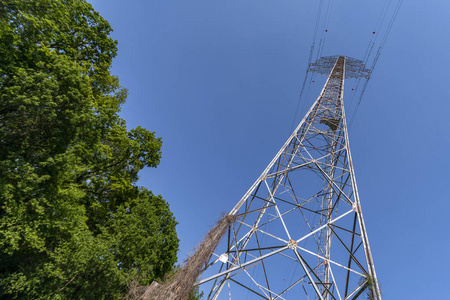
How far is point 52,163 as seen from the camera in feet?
20.6

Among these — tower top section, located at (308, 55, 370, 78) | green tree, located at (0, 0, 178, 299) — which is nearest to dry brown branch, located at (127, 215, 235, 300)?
green tree, located at (0, 0, 178, 299)

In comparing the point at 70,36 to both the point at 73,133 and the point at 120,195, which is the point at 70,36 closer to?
the point at 73,133

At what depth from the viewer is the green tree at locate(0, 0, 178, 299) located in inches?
229

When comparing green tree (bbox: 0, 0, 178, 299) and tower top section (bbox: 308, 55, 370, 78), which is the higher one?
tower top section (bbox: 308, 55, 370, 78)

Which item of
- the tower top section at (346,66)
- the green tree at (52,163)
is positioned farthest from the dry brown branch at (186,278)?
the tower top section at (346,66)

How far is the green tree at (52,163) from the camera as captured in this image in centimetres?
582

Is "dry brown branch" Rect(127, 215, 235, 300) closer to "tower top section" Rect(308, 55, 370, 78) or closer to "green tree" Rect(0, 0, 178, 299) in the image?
"green tree" Rect(0, 0, 178, 299)

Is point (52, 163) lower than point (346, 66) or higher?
lower

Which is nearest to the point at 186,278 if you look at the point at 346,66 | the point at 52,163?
the point at 52,163

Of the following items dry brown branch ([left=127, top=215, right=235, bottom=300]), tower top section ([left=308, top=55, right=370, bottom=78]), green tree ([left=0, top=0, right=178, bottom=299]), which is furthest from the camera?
tower top section ([left=308, top=55, right=370, bottom=78])

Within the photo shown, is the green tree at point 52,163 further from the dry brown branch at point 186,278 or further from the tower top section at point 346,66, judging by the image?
the tower top section at point 346,66

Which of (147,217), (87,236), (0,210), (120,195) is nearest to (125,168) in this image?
(120,195)

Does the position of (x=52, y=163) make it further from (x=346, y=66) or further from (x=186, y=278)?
(x=346, y=66)

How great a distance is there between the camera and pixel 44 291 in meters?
6.64
